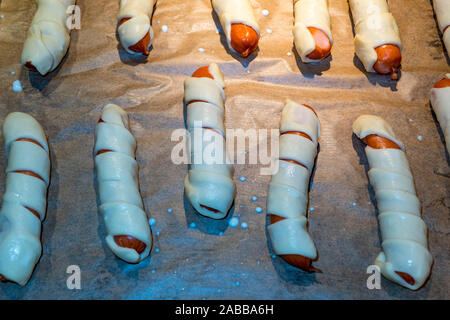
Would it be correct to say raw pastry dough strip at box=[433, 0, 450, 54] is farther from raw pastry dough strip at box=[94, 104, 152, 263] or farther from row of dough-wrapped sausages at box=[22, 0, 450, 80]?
raw pastry dough strip at box=[94, 104, 152, 263]

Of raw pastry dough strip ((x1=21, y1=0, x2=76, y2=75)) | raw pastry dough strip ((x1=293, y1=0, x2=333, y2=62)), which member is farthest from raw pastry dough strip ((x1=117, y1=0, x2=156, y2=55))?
raw pastry dough strip ((x1=293, y1=0, x2=333, y2=62))

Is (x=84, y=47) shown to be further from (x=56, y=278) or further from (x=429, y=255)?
(x=429, y=255)

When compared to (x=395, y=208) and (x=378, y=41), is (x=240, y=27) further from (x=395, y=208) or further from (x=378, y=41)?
(x=395, y=208)

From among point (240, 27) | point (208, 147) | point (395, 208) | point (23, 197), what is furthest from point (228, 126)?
point (23, 197)

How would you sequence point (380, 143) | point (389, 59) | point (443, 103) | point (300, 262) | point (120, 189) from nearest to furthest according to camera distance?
point (300, 262), point (120, 189), point (380, 143), point (443, 103), point (389, 59)

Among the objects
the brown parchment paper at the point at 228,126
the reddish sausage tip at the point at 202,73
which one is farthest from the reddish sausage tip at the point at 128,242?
the reddish sausage tip at the point at 202,73
